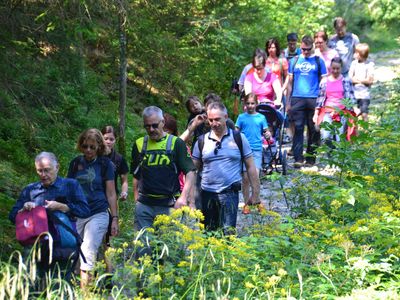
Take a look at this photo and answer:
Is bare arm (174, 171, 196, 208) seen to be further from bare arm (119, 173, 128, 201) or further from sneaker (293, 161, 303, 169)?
sneaker (293, 161, 303, 169)

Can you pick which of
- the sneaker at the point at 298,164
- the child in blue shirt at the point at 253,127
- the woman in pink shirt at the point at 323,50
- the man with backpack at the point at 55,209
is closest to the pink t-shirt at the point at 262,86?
the sneaker at the point at 298,164

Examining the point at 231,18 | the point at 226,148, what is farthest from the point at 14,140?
the point at 231,18

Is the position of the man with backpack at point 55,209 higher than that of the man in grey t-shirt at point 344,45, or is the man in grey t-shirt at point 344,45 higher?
the man in grey t-shirt at point 344,45

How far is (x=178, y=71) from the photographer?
61.5ft

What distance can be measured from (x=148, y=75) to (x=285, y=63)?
11.2 ft

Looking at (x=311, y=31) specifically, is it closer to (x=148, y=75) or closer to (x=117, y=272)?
(x=148, y=75)

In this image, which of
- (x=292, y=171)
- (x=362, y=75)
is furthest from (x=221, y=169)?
(x=362, y=75)

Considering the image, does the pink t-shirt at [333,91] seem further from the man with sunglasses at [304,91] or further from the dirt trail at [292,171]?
the dirt trail at [292,171]

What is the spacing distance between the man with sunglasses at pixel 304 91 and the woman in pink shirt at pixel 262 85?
49 cm

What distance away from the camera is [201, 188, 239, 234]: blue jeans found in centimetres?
893

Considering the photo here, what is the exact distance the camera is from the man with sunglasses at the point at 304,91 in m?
15.0

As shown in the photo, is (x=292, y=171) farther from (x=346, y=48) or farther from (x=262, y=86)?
(x=346, y=48)

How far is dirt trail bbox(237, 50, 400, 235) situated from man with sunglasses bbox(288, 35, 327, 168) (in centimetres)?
50

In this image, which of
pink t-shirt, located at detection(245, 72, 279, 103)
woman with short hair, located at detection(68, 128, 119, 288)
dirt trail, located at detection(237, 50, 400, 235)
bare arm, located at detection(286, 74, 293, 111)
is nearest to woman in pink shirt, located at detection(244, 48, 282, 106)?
pink t-shirt, located at detection(245, 72, 279, 103)
